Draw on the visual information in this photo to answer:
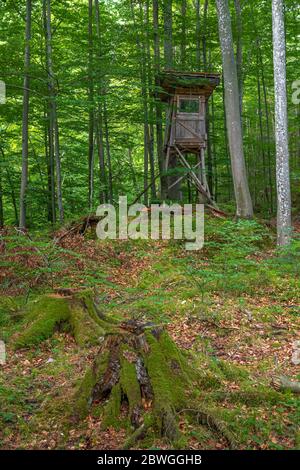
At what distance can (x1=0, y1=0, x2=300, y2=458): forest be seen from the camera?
382cm

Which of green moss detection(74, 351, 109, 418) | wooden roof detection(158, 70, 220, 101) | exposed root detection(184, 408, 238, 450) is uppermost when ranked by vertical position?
wooden roof detection(158, 70, 220, 101)

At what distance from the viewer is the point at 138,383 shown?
154 inches

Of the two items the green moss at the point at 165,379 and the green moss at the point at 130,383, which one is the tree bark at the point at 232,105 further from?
the green moss at the point at 130,383

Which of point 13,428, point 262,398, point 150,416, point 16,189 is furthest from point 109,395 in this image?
point 16,189

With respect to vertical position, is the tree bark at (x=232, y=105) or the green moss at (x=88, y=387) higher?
the tree bark at (x=232, y=105)

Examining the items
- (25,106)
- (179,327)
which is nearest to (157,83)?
(25,106)

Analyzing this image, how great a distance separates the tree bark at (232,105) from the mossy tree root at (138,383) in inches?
339

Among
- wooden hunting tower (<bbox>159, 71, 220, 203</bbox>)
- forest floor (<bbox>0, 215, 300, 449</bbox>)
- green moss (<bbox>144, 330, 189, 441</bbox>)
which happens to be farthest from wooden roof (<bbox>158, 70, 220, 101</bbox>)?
green moss (<bbox>144, 330, 189, 441</bbox>)

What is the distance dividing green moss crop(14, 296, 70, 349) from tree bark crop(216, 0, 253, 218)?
756 centimetres

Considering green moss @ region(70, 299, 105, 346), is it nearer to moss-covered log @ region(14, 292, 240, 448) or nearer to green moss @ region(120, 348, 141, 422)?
moss-covered log @ region(14, 292, 240, 448)

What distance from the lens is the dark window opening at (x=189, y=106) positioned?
14.3 m

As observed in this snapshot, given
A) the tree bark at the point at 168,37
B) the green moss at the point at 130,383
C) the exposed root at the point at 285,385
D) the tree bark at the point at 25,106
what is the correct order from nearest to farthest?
the green moss at the point at 130,383, the exposed root at the point at 285,385, the tree bark at the point at 25,106, the tree bark at the point at 168,37

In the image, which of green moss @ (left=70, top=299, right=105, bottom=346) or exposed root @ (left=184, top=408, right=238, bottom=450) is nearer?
exposed root @ (left=184, top=408, right=238, bottom=450)

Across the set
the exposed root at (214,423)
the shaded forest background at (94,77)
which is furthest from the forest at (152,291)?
the shaded forest background at (94,77)
